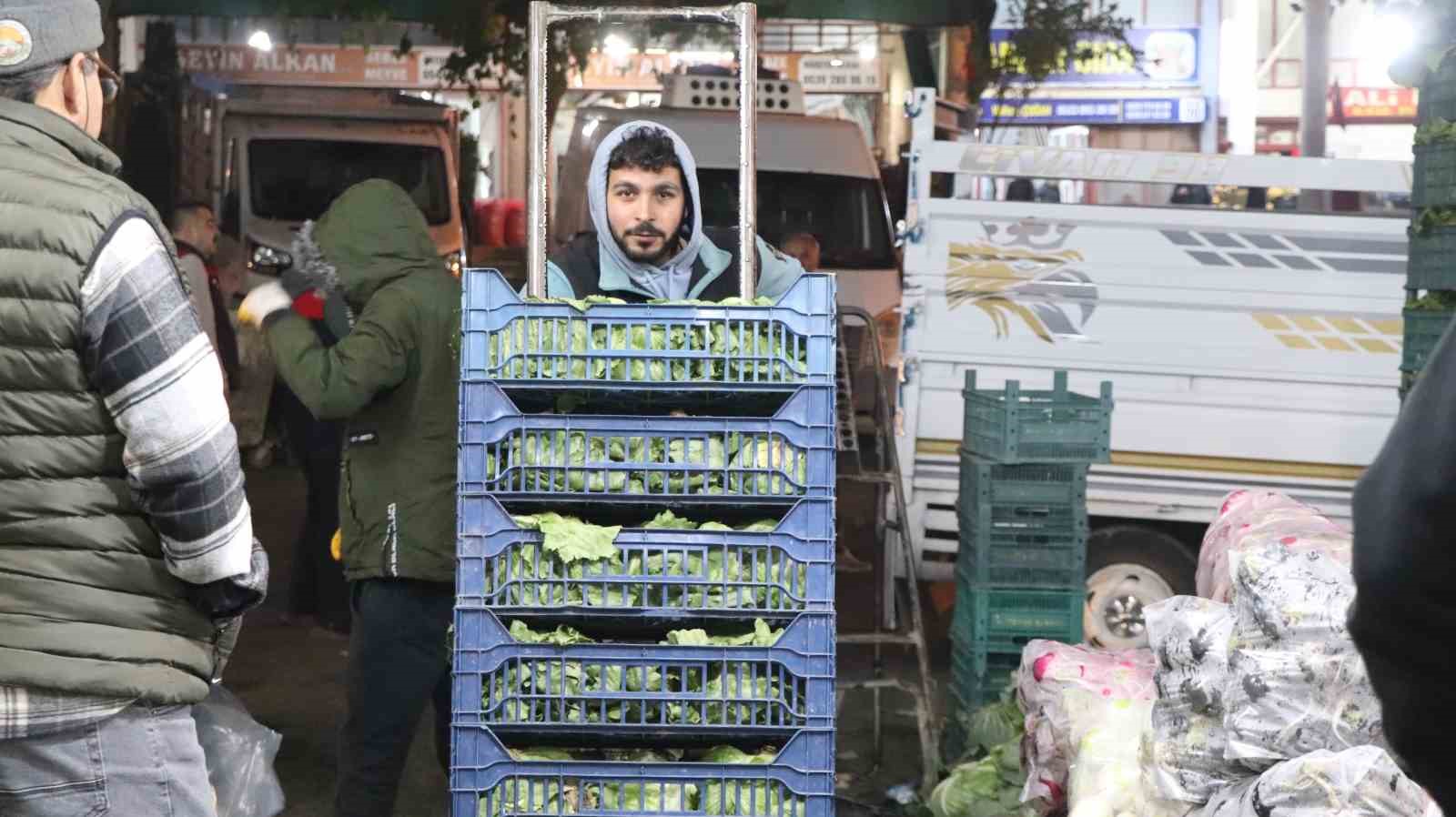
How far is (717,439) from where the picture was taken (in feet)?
13.2

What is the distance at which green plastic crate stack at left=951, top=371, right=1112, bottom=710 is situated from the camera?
7.06 meters

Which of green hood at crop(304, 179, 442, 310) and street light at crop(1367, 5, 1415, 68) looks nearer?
green hood at crop(304, 179, 442, 310)

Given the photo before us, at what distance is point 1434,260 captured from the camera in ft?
20.6

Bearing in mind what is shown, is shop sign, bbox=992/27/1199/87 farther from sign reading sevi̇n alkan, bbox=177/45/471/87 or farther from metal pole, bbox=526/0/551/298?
metal pole, bbox=526/0/551/298

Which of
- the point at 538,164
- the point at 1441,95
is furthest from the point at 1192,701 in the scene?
the point at 1441,95

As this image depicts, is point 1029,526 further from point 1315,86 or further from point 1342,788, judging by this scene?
point 1315,86

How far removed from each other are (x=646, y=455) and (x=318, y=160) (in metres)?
13.5

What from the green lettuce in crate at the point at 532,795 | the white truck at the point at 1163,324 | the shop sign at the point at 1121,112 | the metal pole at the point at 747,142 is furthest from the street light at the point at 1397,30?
the shop sign at the point at 1121,112

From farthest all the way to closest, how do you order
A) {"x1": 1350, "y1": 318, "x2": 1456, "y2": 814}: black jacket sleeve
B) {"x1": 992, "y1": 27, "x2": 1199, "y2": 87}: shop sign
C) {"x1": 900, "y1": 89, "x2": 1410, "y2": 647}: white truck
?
{"x1": 992, "y1": 27, "x2": 1199, "y2": 87}: shop sign < {"x1": 900, "y1": 89, "x2": 1410, "y2": 647}: white truck < {"x1": 1350, "y1": 318, "x2": 1456, "y2": 814}: black jacket sleeve

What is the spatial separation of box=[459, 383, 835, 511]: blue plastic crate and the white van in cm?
834

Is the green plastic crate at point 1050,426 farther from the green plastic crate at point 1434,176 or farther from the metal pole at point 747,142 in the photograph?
the metal pole at point 747,142

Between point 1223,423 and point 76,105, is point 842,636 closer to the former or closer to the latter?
point 1223,423

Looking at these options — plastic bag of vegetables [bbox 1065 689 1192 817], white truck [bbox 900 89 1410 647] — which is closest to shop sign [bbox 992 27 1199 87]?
white truck [bbox 900 89 1410 647]

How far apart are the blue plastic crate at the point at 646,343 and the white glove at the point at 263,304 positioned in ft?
3.71
